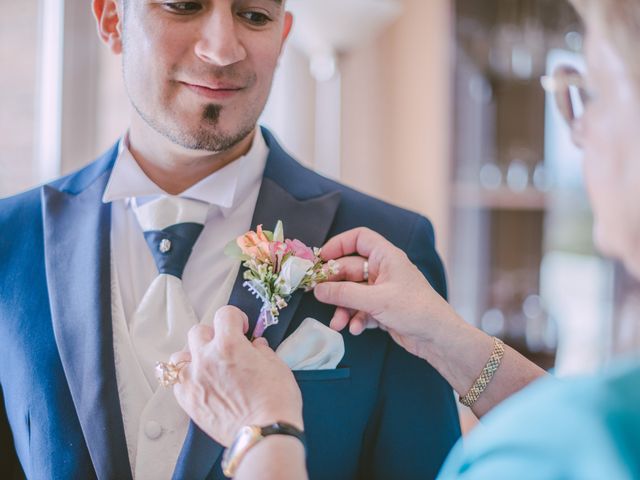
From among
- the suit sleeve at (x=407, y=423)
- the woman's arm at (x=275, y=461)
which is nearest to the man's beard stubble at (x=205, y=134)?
the suit sleeve at (x=407, y=423)

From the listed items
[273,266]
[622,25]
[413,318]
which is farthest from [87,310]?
[622,25]

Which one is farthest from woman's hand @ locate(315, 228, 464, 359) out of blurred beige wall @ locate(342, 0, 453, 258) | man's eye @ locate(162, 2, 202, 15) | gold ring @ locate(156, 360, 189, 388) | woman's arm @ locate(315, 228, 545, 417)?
blurred beige wall @ locate(342, 0, 453, 258)

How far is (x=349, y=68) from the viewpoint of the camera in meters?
3.76

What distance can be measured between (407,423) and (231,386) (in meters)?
0.44

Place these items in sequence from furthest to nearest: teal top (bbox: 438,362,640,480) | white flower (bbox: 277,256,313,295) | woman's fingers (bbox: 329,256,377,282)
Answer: woman's fingers (bbox: 329,256,377,282)
white flower (bbox: 277,256,313,295)
teal top (bbox: 438,362,640,480)

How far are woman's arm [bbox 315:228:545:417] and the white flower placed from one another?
3.0 inches

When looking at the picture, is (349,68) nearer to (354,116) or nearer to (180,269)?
(354,116)

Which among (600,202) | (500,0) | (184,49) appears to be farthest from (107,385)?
(500,0)

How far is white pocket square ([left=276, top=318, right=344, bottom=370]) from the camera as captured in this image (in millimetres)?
1395

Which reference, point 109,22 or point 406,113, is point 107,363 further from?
point 406,113

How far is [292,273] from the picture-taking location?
131 cm

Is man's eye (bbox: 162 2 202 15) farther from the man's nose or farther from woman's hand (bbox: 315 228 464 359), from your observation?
woman's hand (bbox: 315 228 464 359)

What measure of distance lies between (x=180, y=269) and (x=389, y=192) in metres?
2.52

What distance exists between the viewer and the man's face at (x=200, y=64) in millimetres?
1454
